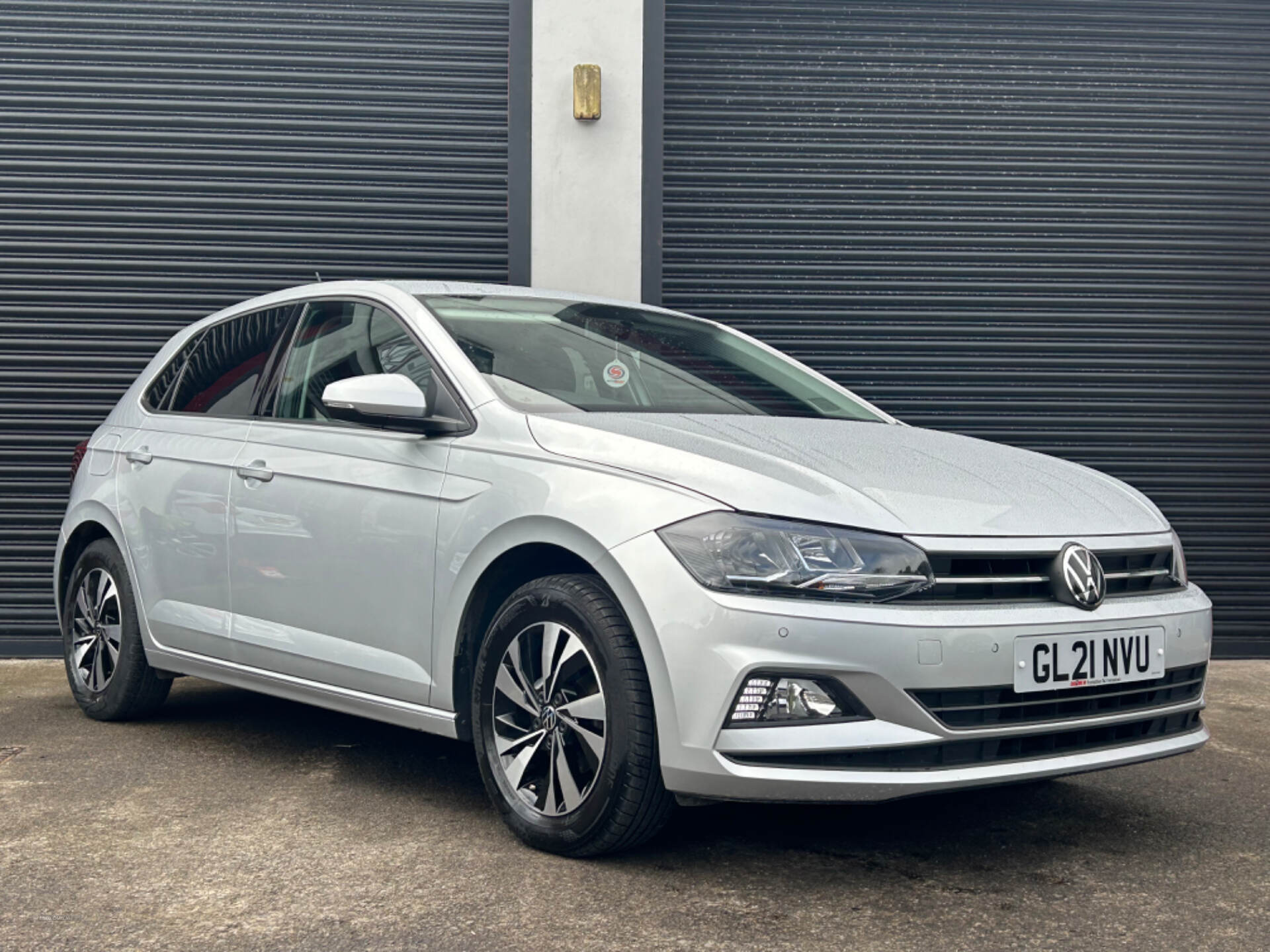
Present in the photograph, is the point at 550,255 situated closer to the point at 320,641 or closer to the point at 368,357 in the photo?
the point at 368,357

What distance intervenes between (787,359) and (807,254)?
8.82 feet

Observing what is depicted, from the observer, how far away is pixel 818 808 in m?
3.90

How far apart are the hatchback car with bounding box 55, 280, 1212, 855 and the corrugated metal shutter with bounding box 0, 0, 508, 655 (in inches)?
105

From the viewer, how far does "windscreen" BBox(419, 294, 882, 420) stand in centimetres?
394

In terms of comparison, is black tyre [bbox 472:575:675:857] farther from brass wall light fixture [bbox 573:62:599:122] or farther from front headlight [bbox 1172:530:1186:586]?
brass wall light fixture [bbox 573:62:599:122]

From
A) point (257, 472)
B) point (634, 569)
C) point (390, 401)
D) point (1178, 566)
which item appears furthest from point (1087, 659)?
point (257, 472)

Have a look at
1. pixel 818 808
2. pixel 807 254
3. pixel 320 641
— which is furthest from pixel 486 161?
pixel 818 808

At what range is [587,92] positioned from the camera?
7.22 meters

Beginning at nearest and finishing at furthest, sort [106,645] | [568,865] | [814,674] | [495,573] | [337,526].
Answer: [814,674], [568,865], [495,573], [337,526], [106,645]

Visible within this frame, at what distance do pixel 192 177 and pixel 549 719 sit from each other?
4.99 m

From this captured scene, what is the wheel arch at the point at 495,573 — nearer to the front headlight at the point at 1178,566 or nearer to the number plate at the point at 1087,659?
the number plate at the point at 1087,659

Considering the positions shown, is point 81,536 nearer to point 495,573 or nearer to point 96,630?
A: point 96,630

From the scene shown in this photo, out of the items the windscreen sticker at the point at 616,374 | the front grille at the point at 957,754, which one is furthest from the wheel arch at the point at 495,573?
the windscreen sticker at the point at 616,374

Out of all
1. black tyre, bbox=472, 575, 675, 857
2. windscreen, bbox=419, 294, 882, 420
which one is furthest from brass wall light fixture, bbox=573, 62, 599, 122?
black tyre, bbox=472, 575, 675, 857
